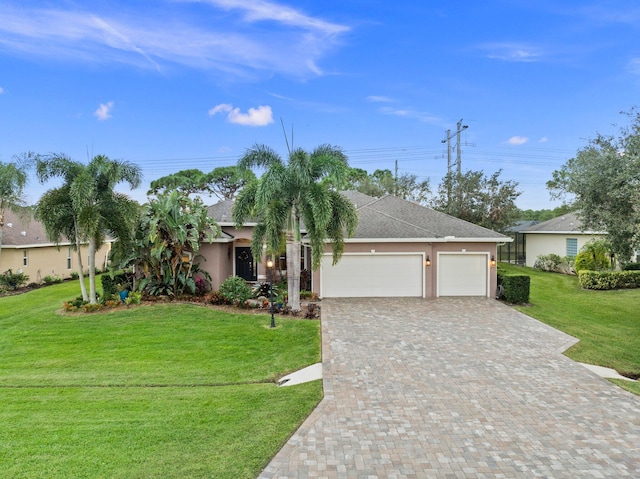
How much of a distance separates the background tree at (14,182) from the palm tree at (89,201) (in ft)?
20.4

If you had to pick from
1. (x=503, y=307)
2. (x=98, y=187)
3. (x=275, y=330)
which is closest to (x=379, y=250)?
(x=503, y=307)

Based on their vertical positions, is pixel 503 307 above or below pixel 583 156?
below

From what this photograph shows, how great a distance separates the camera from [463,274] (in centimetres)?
1496

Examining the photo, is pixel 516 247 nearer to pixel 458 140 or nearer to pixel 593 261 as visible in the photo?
pixel 593 261

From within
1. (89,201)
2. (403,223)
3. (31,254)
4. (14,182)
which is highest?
(14,182)

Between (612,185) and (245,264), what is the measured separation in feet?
47.2

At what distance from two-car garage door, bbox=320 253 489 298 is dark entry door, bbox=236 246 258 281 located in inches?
182

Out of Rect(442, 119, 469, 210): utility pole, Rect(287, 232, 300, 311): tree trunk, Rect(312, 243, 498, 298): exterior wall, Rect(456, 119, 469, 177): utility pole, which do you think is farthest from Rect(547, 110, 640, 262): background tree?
Rect(456, 119, 469, 177): utility pole

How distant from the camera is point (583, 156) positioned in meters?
11.0

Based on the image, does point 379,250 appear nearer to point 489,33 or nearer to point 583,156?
point 583,156

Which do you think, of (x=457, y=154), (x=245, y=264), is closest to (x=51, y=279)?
(x=245, y=264)

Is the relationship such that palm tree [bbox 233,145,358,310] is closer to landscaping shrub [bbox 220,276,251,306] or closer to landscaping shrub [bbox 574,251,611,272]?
landscaping shrub [bbox 220,276,251,306]

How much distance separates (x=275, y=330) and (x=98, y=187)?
330 inches

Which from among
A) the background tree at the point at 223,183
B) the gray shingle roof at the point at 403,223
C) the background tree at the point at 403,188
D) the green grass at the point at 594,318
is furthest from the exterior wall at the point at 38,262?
the background tree at the point at 403,188
